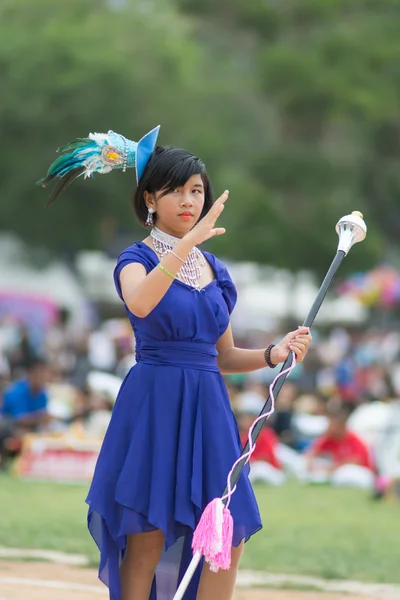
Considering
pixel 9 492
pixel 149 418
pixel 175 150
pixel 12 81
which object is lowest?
pixel 9 492

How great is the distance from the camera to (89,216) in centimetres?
3806

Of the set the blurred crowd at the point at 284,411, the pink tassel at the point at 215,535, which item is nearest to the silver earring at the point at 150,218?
the pink tassel at the point at 215,535

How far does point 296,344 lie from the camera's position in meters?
4.73

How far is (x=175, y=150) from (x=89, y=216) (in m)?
33.6

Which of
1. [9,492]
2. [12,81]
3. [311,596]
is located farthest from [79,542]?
[12,81]

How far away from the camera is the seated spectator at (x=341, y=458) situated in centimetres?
1436

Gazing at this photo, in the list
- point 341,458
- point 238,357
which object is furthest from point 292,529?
point 341,458

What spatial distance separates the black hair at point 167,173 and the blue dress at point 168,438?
0.21 meters

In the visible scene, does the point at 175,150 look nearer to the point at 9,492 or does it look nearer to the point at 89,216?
the point at 9,492

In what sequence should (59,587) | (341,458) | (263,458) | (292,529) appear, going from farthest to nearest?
1. (341,458)
2. (263,458)
3. (292,529)
4. (59,587)

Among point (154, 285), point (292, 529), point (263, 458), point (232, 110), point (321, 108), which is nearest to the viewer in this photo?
point (154, 285)

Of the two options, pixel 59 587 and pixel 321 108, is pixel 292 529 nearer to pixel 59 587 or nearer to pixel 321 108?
pixel 59 587

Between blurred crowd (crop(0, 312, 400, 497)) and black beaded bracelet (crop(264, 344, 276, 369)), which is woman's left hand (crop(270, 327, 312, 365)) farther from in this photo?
blurred crowd (crop(0, 312, 400, 497))

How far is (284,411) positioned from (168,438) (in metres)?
11.9
